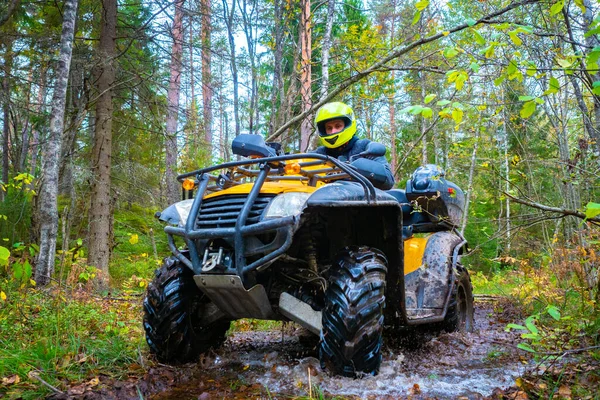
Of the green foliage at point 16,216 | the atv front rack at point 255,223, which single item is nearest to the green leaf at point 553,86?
the atv front rack at point 255,223

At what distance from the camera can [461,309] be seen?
5.03m

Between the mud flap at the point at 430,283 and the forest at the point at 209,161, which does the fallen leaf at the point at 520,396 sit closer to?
the forest at the point at 209,161

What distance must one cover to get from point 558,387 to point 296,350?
6.77 feet

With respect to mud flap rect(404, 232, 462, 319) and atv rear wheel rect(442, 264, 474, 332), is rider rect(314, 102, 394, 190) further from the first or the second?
atv rear wheel rect(442, 264, 474, 332)

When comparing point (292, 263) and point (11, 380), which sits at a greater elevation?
point (292, 263)

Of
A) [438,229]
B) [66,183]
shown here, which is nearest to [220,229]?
[438,229]

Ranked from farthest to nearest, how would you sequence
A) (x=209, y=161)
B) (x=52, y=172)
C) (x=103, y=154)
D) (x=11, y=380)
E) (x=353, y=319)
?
(x=209, y=161), (x=103, y=154), (x=52, y=172), (x=353, y=319), (x=11, y=380)

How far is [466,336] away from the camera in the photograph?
4621 millimetres

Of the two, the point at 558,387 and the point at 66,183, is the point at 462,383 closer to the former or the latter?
the point at 558,387

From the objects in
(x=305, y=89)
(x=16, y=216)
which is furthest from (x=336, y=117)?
(x=16, y=216)

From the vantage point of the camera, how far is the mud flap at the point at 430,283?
4.03 meters

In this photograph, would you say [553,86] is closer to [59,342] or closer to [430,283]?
[430,283]

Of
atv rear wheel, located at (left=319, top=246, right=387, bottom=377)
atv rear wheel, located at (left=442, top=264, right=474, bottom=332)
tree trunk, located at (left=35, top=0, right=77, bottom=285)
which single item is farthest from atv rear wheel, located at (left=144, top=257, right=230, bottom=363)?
tree trunk, located at (left=35, top=0, right=77, bottom=285)

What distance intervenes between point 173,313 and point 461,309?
301 centimetres
